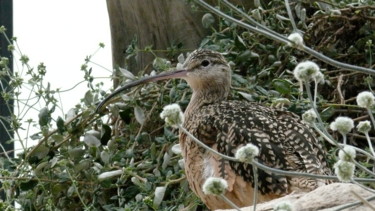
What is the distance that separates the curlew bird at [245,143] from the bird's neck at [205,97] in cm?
7

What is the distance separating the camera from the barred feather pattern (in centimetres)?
444

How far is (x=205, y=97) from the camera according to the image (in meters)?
5.53

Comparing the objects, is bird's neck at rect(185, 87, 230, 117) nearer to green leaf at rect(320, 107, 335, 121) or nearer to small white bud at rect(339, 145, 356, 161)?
green leaf at rect(320, 107, 335, 121)

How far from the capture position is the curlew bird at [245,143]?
444 centimetres

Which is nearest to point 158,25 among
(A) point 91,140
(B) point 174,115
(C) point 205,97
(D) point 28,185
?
(C) point 205,97

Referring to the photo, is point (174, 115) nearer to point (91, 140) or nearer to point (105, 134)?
point (91, 140)

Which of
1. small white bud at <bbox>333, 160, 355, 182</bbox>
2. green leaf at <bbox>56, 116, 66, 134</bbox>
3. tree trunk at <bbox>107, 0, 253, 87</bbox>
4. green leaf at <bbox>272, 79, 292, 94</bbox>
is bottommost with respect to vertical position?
green leaf at <bbox>56, 116, 66, 134</bbox>

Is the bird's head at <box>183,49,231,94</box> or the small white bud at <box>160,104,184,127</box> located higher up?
the small white bud at <box>160,104,184,127</box>

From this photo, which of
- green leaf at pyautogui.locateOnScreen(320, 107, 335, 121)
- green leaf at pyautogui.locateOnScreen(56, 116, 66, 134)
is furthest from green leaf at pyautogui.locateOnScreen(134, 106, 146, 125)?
green leaf at pyautogui.locateOnScreen(320, 107, 335, 121)

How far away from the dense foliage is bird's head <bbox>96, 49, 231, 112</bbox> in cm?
6

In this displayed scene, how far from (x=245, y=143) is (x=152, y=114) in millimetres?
1099

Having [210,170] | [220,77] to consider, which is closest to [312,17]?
[220,77]

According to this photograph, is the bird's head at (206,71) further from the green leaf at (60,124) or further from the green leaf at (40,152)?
the green leaf at (40,152)

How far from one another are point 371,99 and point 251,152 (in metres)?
0.33
